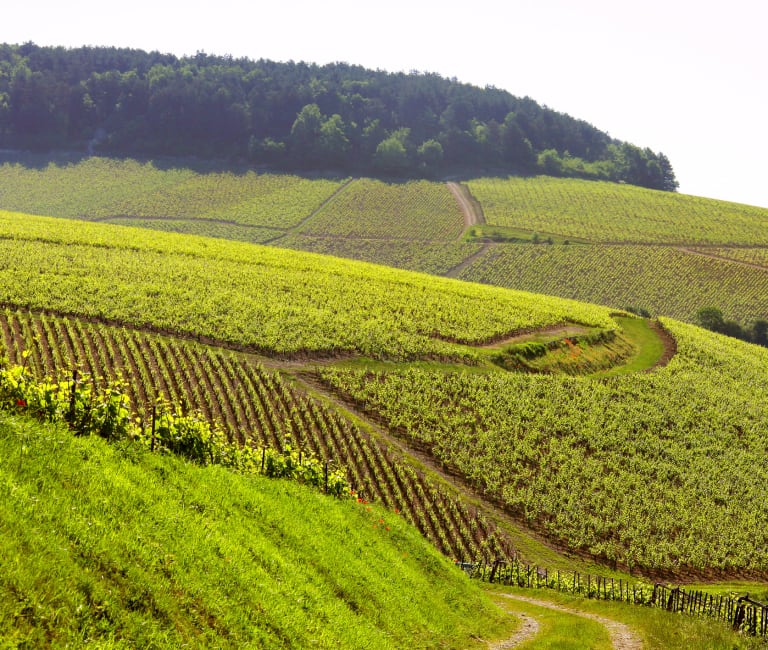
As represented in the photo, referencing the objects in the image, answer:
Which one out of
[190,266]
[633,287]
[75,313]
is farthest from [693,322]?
[75,313]

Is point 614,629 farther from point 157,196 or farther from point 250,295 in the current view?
point 157,196

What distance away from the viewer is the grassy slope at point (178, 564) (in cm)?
923

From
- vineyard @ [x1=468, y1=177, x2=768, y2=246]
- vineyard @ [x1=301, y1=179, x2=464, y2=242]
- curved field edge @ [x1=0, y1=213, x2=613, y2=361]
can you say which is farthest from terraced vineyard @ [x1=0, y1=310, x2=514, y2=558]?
vineyard @ [x1=468, y1=177, x2=768, y2=246]

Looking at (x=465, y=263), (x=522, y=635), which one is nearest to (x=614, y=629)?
(x=522, y=635)

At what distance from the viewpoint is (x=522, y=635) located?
19.3 m

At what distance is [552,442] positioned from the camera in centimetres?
5131

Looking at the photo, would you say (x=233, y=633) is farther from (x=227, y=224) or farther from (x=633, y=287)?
(x=227, y=224)

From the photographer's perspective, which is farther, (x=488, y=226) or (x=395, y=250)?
(x=488, y=226)

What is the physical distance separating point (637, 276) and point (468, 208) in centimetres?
5900

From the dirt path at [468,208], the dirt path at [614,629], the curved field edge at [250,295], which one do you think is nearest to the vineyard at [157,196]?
the dirt path at [468,208]

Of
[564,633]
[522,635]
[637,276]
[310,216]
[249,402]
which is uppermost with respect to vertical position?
[637,276]

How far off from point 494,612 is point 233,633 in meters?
12.9

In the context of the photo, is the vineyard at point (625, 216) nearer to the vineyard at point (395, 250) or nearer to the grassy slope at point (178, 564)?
the vineyard at point (395, 250)

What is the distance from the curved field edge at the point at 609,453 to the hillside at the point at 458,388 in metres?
0.15
